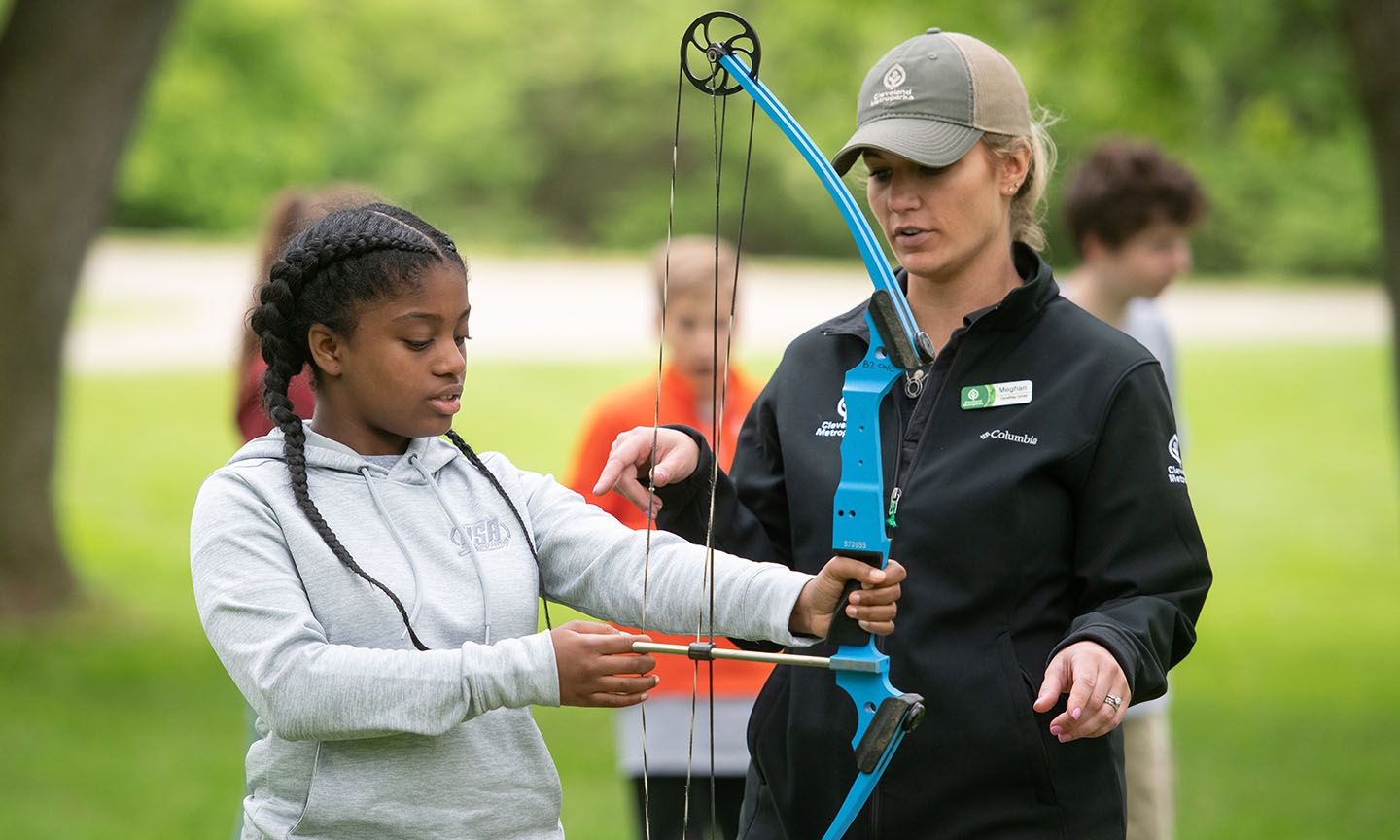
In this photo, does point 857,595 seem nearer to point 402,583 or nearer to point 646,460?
point 646,460

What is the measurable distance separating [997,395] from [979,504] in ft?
0.61

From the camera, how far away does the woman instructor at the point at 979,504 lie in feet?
7.82

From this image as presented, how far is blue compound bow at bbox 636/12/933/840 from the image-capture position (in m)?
2.23

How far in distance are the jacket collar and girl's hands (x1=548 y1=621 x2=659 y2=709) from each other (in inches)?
30.1

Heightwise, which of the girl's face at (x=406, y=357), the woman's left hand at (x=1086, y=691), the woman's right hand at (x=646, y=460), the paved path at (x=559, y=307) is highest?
the paved path at (x=559, y=307)

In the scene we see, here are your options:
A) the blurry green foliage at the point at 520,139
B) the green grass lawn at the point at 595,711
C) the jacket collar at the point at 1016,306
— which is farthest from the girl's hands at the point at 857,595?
the blurry green foliage at the point at 520,139

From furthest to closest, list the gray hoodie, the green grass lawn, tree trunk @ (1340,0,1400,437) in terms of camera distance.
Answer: the green grass lawn, tree trunk @ (1340,0,1400,437), the gray hoodie

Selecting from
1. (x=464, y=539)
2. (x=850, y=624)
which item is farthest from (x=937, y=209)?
(x=464, y=539)

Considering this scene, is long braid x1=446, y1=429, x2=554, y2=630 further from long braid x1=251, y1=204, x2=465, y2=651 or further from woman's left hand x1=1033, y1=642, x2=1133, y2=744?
woman's left hand x1=1033, y1=642, x2=1133, y2=744

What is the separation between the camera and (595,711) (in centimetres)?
880

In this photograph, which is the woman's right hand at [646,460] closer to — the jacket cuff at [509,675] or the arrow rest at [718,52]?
the jacket cuff at [509,675]

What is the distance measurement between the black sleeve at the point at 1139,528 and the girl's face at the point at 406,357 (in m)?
0.99

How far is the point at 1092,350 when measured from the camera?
8.09ft

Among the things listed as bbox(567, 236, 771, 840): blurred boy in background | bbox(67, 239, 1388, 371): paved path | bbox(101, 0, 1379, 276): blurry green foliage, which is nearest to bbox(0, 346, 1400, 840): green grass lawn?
bbox(67, 239, 1388, 371): paved path
